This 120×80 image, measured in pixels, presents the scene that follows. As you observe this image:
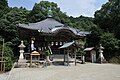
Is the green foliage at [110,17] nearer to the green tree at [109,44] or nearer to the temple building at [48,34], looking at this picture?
the green tree at [109,44]

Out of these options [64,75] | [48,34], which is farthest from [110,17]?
[64,75]

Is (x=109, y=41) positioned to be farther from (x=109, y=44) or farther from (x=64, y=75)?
(x=64, y=75)

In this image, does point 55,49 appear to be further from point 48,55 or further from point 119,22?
point 119,22

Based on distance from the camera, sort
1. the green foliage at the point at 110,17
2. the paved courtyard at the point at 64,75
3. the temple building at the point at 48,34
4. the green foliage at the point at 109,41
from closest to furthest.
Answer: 1. the paved courtyard at the point at 64,75
2. the temple building at the point at 48,34
3. the green foliage at the point at 109,41
4. the green foliage at the point at 110,17

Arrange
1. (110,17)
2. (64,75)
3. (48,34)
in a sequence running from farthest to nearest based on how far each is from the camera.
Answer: (110,17), (48,34), (64,75)

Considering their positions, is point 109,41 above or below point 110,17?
below

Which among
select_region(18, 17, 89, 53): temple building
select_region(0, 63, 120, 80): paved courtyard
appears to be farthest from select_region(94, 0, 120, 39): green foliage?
select_region(0, 63, 120, 80): paved courtyard

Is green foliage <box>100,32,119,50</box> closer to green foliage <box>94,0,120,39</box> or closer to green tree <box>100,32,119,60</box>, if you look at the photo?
green tree <box>100,32,119,60</box>

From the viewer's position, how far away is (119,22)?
26.5 m

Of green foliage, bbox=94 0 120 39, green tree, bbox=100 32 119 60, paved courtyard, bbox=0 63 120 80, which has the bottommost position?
paved courtyard, bbox=0 63 120 80

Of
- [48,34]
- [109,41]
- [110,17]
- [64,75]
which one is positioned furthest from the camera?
[110,17]

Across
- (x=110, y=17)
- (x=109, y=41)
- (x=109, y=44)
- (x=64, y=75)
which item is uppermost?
(x=110, y=17)

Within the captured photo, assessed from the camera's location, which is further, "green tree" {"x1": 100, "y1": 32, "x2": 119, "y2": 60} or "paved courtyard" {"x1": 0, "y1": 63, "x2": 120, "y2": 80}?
"green tree" {"x1": 100, "y1": 32, "x2": 119, "y2": 60}

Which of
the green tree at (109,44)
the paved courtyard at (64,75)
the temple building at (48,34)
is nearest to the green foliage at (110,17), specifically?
the green tree at (109,44)
